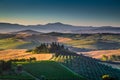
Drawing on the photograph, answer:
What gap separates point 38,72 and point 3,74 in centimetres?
2337

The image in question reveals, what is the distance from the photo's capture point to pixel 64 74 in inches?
7470

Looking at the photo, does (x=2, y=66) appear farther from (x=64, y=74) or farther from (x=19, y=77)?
(x=64, y=74)

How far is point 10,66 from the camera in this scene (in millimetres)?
189750

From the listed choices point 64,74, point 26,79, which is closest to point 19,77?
point 26,79

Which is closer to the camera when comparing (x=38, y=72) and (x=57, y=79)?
(x=57, y=79)

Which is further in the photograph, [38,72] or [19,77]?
[38,72]

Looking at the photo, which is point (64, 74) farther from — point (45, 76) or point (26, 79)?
point (26, 79)

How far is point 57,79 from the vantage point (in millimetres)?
174750

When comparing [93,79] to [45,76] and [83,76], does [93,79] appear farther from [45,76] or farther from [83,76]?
[45,76]

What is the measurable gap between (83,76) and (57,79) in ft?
67.5

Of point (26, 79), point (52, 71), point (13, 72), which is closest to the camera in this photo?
point (26, 79)

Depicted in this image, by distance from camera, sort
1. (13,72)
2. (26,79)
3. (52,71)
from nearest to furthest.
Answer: (26,79)
(13,72)
(52,71)

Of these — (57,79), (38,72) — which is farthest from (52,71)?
(57,79)

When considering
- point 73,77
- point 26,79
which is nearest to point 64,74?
point 73,77
